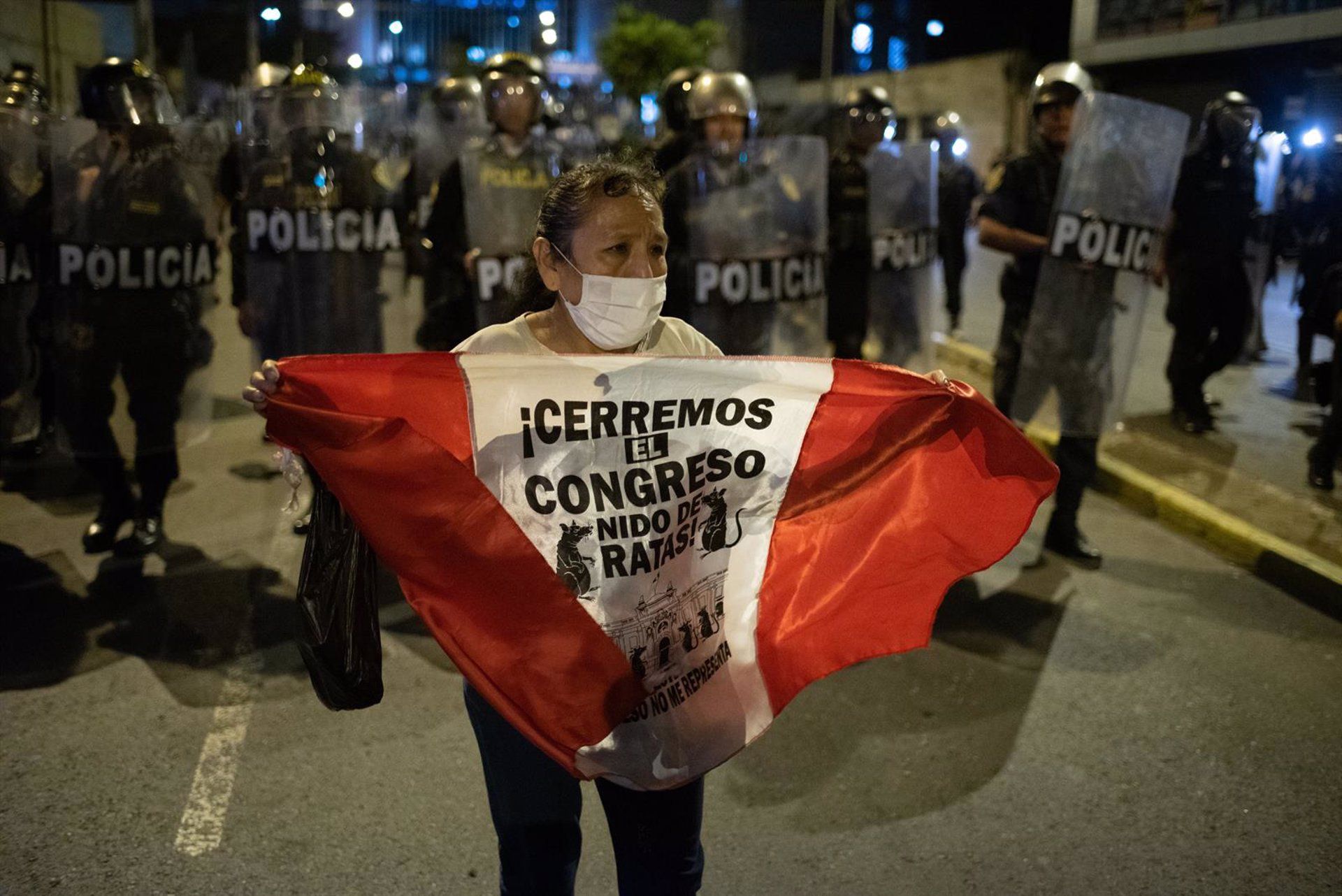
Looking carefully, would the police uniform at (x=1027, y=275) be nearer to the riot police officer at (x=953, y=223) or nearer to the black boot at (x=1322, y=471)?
the black boot at (x=1322, y=471)

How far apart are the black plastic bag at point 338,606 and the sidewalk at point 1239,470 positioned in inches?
171

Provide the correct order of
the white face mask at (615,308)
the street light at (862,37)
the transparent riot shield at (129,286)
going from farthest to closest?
the street light at (862,37)
the transparent riot shield at (129,286)
the white face mask at (615,308)

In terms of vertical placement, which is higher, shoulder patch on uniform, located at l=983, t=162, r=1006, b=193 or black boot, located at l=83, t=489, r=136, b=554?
shoulder patch on uniform, located at l=983, t=162, r=1006, b=193

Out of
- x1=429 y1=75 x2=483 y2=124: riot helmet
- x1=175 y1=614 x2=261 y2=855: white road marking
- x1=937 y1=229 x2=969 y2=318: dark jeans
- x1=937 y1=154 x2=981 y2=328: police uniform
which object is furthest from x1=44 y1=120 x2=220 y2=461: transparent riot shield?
x1=937 y1=229 x2=969 y2=318: dark jeans

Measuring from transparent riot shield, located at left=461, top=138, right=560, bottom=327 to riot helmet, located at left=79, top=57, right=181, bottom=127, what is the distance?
4.76 feet

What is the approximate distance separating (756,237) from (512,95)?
146 centimetres

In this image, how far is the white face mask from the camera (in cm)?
237

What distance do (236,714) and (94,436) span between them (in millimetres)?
2270

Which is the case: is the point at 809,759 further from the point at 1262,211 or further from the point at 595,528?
the point at 1262,211

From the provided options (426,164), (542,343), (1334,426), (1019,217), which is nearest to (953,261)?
(1334,426)

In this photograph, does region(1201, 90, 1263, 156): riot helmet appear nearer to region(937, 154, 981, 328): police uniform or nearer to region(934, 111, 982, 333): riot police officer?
region(934, 111, 982, 333): riot police officer

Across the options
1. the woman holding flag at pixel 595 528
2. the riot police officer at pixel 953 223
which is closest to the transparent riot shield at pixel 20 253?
the woman holding flag at pixel 595 528

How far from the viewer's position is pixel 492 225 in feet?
20.5

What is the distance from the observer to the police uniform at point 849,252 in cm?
681
